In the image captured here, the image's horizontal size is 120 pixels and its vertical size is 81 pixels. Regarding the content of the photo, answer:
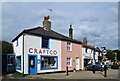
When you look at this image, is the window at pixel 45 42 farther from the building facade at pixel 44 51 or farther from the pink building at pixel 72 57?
the pink building at pixel 72 57

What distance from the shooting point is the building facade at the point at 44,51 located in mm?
27312

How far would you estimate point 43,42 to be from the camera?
2992 cm

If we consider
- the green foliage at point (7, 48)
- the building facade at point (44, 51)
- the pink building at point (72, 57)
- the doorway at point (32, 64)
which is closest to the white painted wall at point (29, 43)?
the building facade at point (44, 51)

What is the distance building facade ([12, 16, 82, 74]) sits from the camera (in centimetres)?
2731

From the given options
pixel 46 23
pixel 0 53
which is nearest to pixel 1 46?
pixel 0 53

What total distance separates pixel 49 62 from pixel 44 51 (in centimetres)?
211

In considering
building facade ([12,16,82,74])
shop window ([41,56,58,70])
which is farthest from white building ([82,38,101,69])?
shop window ([41,56,58,70])

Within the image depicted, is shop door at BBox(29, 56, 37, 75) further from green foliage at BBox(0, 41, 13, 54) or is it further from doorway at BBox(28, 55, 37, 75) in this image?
green foliage at BBox(0, 41, 13, 54)

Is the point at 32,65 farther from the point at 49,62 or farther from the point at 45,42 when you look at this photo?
the point at 45,42

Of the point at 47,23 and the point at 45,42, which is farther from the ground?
the point at 47,23

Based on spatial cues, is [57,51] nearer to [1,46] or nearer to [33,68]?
[33,68]

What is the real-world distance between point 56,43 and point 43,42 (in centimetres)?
259

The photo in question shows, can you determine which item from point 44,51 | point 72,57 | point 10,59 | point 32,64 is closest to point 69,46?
point 72,57

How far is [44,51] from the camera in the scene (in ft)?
97.0
